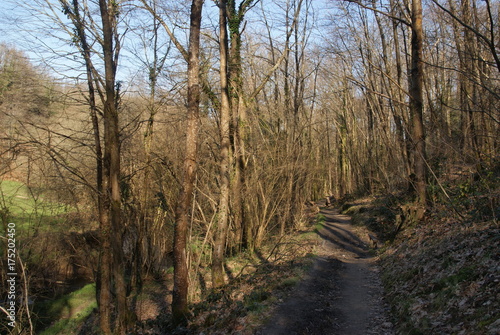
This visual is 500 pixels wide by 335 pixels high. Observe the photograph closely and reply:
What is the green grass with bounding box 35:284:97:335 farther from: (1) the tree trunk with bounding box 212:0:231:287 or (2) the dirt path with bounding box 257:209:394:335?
(2) the dirt path with bounding box 257:209:394:335

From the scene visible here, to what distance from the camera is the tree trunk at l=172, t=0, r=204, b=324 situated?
7871mm

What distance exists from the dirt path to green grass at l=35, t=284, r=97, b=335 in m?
8.40

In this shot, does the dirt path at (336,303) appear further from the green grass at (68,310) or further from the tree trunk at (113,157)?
the green grass at (68,310)

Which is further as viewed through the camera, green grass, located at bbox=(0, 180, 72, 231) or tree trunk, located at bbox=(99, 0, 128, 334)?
green grass, located at bbox=(0, 180, 72, 231)

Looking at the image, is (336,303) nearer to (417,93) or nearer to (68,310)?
(417,93)

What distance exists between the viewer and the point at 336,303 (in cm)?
781

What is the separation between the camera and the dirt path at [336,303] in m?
6.41

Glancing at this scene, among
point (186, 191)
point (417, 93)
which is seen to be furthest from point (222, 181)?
point (417, 93)

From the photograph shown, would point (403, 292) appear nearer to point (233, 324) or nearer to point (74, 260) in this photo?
point (233, 324)

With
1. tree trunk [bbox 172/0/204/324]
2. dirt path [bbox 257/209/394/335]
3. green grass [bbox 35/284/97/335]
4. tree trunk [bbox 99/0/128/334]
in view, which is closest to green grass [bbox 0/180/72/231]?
green grass [bbox 35/284/97/335]

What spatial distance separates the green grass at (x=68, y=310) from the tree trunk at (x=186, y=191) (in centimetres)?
641

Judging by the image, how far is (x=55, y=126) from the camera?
33.1 feet

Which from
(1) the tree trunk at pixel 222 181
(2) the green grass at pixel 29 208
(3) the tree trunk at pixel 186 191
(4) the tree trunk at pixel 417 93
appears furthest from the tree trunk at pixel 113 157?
(4) the tree trunk at pixel 417 93

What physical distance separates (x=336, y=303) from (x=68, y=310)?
1054 centimetres
